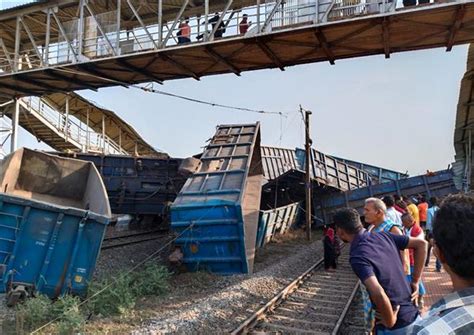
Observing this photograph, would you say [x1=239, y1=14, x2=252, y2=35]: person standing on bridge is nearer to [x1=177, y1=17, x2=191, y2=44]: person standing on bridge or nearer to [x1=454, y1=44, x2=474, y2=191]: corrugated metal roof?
[x1=177, y1=17, x2=191, y2=44]: person standing on bridge

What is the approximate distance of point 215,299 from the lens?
6.47 metres

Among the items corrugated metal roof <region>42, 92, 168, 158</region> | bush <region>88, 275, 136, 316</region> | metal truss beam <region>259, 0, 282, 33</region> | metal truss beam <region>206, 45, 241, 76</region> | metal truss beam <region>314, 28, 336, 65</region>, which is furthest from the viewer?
corrugated metal roof <region>42, 92, 168, 158</region>

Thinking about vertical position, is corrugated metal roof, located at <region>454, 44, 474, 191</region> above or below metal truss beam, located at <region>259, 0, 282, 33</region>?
below

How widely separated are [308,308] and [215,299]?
1.49 m

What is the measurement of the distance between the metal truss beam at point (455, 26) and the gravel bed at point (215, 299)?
6.99 meters

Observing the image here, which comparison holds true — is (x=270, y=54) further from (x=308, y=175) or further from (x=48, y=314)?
(x=48, y=314)

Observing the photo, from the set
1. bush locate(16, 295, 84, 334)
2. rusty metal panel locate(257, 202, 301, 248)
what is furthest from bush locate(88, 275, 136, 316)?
rusty metal panel locate(257, 202, 301, 248)

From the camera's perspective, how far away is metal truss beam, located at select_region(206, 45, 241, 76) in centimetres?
1240

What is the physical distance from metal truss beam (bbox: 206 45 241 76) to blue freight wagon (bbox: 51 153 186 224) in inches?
138

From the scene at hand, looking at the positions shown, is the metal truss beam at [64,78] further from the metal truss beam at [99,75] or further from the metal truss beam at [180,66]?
the metal truss beam at [180,66]

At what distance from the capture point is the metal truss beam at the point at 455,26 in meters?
9.60

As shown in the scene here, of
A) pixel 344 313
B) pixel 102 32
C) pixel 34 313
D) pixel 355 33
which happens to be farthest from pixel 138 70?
pixel 344 313

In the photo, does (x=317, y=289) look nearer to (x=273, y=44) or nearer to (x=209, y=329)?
(x=209, y=329)

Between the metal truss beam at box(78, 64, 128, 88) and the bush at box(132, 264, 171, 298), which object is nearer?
the bush at box(132, 264, 171, 298)
